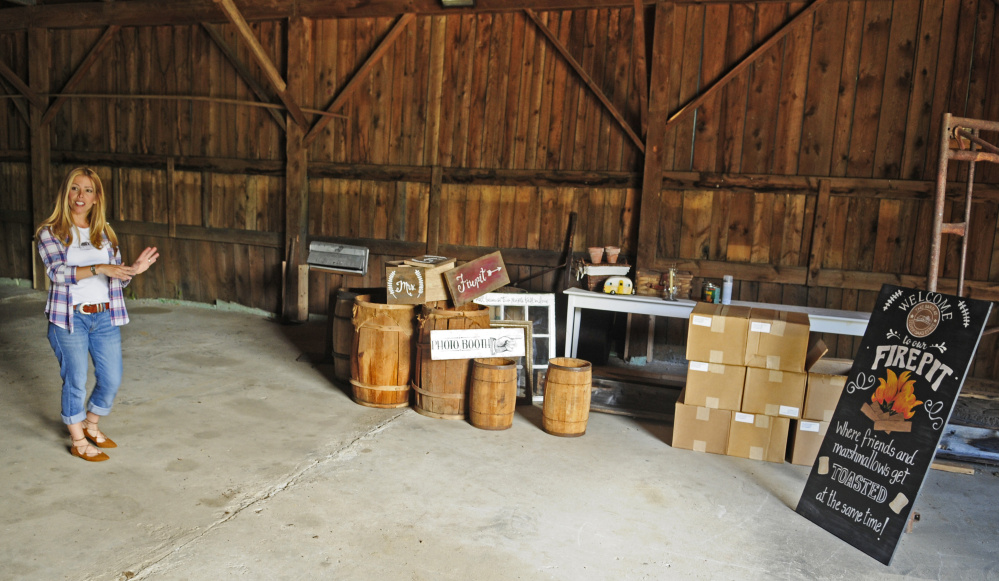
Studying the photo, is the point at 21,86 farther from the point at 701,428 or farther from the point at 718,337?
the point at 701,428

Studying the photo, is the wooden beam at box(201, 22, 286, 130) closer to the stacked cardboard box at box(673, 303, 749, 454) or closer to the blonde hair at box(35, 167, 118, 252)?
the blonde hair at box(35, 167, 118, 252)

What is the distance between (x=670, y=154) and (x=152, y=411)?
4.94 m

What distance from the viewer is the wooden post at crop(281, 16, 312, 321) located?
790cm

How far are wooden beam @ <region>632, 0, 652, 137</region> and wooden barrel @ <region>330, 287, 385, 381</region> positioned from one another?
2.82m

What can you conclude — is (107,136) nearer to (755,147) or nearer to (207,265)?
(207,265)

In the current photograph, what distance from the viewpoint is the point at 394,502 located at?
3.74m

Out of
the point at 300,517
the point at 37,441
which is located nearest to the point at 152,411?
the point at 37,441

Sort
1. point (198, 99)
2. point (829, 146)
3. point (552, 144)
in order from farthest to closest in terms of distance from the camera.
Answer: point (198, 99), point (552, 144), point (829, 146)

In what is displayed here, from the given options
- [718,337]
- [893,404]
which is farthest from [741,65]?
[893,404]

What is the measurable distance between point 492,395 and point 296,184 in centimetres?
439

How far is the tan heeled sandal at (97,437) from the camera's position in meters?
4.18

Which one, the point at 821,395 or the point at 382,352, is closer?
the point at 821,395

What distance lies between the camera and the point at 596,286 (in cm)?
604

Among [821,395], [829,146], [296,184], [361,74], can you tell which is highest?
[361,74]
